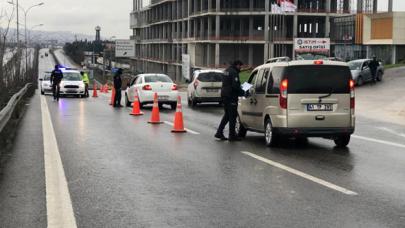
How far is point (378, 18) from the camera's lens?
69.8 metres

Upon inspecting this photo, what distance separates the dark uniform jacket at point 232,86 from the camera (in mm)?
13422

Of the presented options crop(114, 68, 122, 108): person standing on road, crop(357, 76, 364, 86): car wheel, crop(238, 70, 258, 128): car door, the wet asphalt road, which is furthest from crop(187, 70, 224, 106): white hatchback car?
crop(357, 76, 364, 86): car wheel

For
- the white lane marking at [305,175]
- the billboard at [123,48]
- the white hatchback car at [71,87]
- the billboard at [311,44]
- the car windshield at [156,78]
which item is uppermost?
the billboard at [123,48]

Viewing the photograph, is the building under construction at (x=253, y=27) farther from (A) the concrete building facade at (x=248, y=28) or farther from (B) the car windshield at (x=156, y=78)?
(B) the car windshield at (x=156, y=78)

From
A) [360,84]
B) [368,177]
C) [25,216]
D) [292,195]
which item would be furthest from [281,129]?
[360,84]

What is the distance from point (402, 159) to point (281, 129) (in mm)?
2304

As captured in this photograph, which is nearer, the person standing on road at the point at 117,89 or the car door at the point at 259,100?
the car door at the point at 259,100

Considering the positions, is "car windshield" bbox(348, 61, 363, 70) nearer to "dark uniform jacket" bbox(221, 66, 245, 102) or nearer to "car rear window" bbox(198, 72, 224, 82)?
"car rear window" bbox(198, 72, 224, 82)

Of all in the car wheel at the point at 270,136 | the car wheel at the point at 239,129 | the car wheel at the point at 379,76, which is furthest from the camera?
the car wheel at the point at 379,76

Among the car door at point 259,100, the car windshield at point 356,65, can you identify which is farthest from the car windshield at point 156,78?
the car windshield at point 356,65

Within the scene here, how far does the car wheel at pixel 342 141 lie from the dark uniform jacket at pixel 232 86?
2.25 m

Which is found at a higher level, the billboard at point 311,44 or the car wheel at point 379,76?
the billboard at point 311,44

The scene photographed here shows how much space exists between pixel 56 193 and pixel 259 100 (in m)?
6.26

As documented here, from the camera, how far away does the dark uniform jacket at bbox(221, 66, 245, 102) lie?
13422 mm
